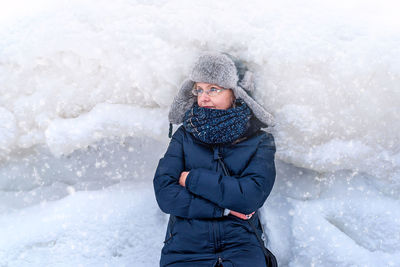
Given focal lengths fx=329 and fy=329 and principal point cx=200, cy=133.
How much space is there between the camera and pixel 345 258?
1.85 metres

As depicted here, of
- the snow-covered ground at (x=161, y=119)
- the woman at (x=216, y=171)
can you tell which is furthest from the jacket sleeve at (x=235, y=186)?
the snow-covered ground at (x=161, y=119)

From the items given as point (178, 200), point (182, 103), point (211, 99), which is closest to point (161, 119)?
point (182, 103)

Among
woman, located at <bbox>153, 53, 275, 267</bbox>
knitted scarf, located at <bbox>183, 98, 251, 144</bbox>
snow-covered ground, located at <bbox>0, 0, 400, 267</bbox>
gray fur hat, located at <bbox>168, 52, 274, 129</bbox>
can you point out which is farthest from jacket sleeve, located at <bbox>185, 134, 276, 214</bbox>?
snow-covered ground, located at <bbox>0, 0, 400, 267</bbox>

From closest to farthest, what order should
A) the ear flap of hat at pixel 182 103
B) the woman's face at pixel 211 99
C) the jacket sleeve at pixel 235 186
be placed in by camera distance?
the jacket sleeve at pixel 235 186, the woman's face at pixel 211 99, the ear flap of hat at pixel 182 103

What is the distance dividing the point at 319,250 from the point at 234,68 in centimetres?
114

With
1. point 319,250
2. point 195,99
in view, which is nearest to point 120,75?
point 195,99

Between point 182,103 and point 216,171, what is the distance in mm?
431

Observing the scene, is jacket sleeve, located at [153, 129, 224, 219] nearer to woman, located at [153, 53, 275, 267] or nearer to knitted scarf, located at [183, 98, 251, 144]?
woman, located at [153, 53, 275, 267]

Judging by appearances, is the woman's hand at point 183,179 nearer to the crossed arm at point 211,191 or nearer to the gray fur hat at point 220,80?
the crossed arm at point 211,191

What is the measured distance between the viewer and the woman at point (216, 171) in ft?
4.92

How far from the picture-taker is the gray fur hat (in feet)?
5.47

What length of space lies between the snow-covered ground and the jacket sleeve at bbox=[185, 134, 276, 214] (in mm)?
415

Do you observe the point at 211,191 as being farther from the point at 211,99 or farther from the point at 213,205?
the point at 211,99

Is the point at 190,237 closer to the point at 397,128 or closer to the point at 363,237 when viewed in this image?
the point at 363,237
